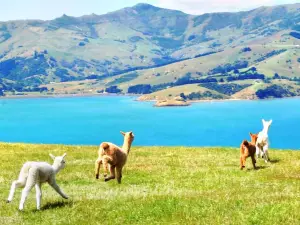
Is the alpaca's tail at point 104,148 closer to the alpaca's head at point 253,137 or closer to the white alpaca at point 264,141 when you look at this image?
the white alpaca at point 264,141

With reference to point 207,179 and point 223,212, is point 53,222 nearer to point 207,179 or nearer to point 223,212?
point 223,212

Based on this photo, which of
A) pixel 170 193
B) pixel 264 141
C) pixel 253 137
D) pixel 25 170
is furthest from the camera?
pixel 253 137

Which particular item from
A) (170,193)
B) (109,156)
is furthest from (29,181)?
(170,193)

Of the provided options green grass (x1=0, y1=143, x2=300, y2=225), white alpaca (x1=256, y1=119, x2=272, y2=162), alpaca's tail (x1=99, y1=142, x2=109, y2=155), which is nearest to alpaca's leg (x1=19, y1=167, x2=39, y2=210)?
green grass (x1=0, y1=143, x2=300, y2=225)

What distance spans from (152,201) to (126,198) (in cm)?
162

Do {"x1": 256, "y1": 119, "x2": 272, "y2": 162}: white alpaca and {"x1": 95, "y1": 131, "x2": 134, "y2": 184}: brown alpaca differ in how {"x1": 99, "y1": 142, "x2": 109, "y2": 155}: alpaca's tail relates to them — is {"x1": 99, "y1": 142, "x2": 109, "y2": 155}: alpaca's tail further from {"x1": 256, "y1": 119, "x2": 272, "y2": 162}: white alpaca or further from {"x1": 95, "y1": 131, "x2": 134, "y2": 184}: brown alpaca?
{"x1": 256, "y1": 119, "x2": 272, "y2": 162}: white alpaca

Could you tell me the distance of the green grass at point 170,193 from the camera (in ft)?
45.5

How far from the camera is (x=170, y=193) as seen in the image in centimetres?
1864

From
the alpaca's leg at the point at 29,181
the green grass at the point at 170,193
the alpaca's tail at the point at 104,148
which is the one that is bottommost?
the green grass at the point at 170,193

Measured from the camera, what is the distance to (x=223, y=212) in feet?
46.1

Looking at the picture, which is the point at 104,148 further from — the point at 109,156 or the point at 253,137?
the point at 253,137

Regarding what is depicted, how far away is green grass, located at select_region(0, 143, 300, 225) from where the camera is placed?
1386 centimetres

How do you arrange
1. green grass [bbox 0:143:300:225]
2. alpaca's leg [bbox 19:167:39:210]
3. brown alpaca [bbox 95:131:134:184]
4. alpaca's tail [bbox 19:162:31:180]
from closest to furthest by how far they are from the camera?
Result: green grass [bbox 0:143:300:225] < alpaca's leg [bbox 19:167:39:210] < alpaca's tail [bbox 19:162:31:180] < brown alpaca [bbox 95:131:134:184]

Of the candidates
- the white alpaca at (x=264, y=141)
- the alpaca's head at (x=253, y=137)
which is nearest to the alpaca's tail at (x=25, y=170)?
the white alpaca at (x=264, y=141)
